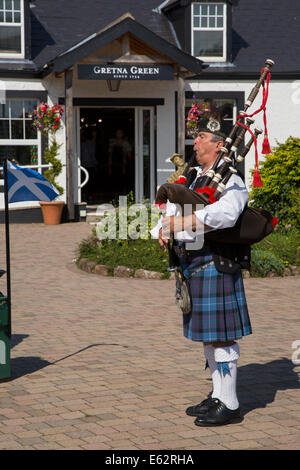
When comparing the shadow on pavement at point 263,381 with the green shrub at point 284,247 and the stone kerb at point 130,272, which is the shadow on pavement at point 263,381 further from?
the green shrub at point 284,247

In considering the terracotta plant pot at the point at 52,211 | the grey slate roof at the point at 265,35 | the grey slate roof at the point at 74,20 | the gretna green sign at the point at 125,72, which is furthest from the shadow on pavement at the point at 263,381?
the grey slate roof at the point at 265,35

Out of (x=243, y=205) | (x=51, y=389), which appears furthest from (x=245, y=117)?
(x=51, y=389)

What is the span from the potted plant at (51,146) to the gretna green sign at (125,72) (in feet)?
3.86

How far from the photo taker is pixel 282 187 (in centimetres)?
1250

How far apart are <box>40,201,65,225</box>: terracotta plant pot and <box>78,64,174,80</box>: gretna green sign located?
112 inches

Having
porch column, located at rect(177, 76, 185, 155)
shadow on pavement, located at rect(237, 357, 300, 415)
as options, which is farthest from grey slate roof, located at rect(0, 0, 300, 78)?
shadow on pavement, located at rect(237, 357, 300, 415)

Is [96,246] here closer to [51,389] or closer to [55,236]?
[55,236]

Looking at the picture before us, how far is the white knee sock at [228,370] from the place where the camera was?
4555mm

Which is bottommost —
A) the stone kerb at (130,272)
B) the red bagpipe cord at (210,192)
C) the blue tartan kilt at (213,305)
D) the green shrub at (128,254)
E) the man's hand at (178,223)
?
the stone kerb at (130,272)

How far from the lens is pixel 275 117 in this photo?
18.5 metres

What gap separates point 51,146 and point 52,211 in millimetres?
1780

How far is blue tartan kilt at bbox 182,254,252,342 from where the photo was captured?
14.8 feet

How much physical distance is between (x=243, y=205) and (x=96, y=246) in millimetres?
7204

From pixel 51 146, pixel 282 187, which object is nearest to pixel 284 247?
pixel 282 187
